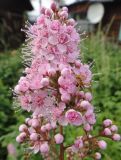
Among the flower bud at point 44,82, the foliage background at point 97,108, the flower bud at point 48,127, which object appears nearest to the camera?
the flower bud at point 44,82

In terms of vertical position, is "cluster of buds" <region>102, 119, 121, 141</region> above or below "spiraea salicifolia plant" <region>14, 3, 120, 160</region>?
below

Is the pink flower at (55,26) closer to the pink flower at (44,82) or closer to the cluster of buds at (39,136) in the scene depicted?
the pink flower at (44,82)

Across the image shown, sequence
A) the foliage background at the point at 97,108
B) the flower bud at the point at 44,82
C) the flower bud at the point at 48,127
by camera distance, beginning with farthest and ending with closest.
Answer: the foliage background at the point at 97,108 → the flower bud at the point at 48,127 → the flower bud at the point at 44,82

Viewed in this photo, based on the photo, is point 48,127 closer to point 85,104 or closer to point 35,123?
point 35,123

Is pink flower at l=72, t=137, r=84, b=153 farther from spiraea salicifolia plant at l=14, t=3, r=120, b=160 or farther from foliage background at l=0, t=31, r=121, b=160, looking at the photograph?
foliage background at l=0, t=31, r=121, b=160

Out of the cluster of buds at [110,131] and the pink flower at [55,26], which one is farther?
the cluster of buds at [110,131]

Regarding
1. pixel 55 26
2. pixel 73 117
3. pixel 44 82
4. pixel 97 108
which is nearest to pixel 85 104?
pixel 73 117

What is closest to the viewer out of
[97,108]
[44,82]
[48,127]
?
[44,82]

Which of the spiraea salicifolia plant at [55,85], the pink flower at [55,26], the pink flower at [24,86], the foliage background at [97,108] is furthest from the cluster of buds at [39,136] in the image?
the foliage background at [97,108]

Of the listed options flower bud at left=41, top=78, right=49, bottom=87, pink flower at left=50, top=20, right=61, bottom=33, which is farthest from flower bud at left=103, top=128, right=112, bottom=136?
pink flower at left=50, top=20, right=61, bottom=33
